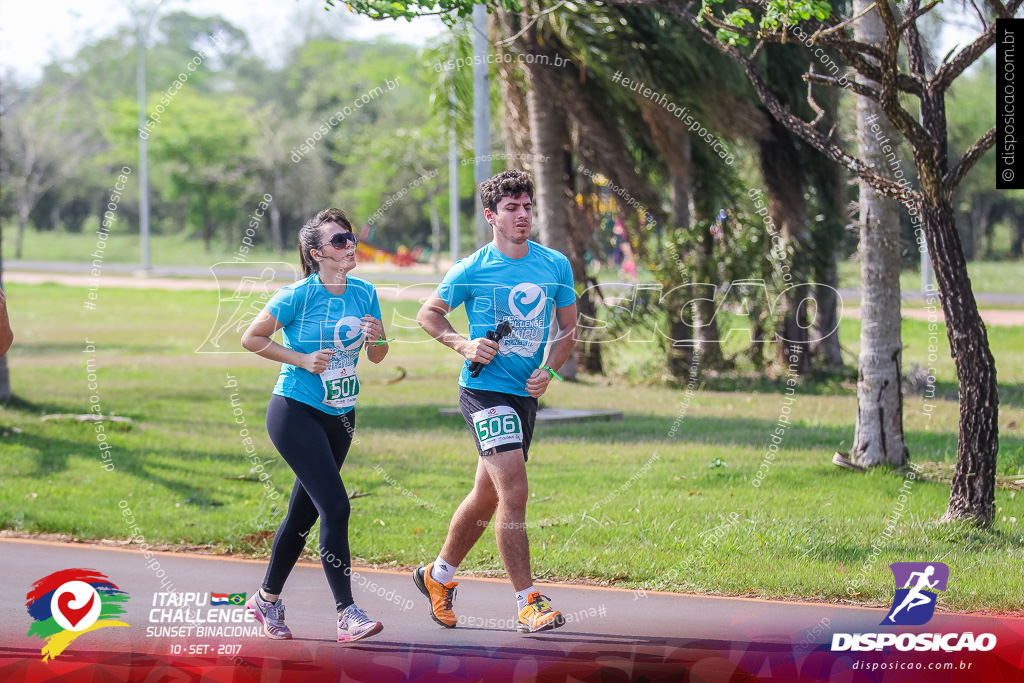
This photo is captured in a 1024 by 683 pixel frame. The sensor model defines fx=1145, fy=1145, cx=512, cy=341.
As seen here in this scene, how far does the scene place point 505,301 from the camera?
5.13 metres

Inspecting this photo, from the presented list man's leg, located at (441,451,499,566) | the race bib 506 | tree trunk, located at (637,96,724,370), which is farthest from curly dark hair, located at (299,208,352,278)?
tree trunk, located at (637,96,724,370)

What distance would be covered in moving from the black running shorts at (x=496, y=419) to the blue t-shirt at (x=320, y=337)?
531 millimetres

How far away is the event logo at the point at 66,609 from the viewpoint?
517cm

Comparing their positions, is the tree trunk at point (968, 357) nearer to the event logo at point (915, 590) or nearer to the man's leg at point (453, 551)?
the event logo at point (915, 590)

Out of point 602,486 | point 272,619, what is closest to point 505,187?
point 272,619

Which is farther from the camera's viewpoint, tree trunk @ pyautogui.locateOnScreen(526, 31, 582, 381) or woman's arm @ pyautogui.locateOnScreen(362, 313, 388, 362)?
tree trunk @ pyautogui.locateOnScreen(526, 31, 582, 381)

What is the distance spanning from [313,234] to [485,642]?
6.54 feet

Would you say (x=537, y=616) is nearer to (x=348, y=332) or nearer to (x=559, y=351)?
(x=559, y=351)

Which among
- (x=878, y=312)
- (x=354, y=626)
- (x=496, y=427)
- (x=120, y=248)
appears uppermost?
(x=120, y=248)

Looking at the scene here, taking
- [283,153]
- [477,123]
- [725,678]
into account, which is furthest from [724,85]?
[283,153]

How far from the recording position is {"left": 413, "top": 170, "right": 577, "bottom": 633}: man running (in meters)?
5.03

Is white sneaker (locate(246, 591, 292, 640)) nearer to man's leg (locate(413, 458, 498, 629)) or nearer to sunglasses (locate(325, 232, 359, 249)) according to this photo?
man's leg (locate(413, 458, 498, 629))

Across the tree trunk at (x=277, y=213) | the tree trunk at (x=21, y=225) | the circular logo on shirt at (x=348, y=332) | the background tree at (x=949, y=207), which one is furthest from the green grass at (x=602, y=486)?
the tree trunk at (x=21, y=225)

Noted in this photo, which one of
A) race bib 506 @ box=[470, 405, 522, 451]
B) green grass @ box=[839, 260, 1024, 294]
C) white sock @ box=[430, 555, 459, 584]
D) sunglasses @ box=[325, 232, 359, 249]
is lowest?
white sock @ box=[430, 555, 459, 584]
